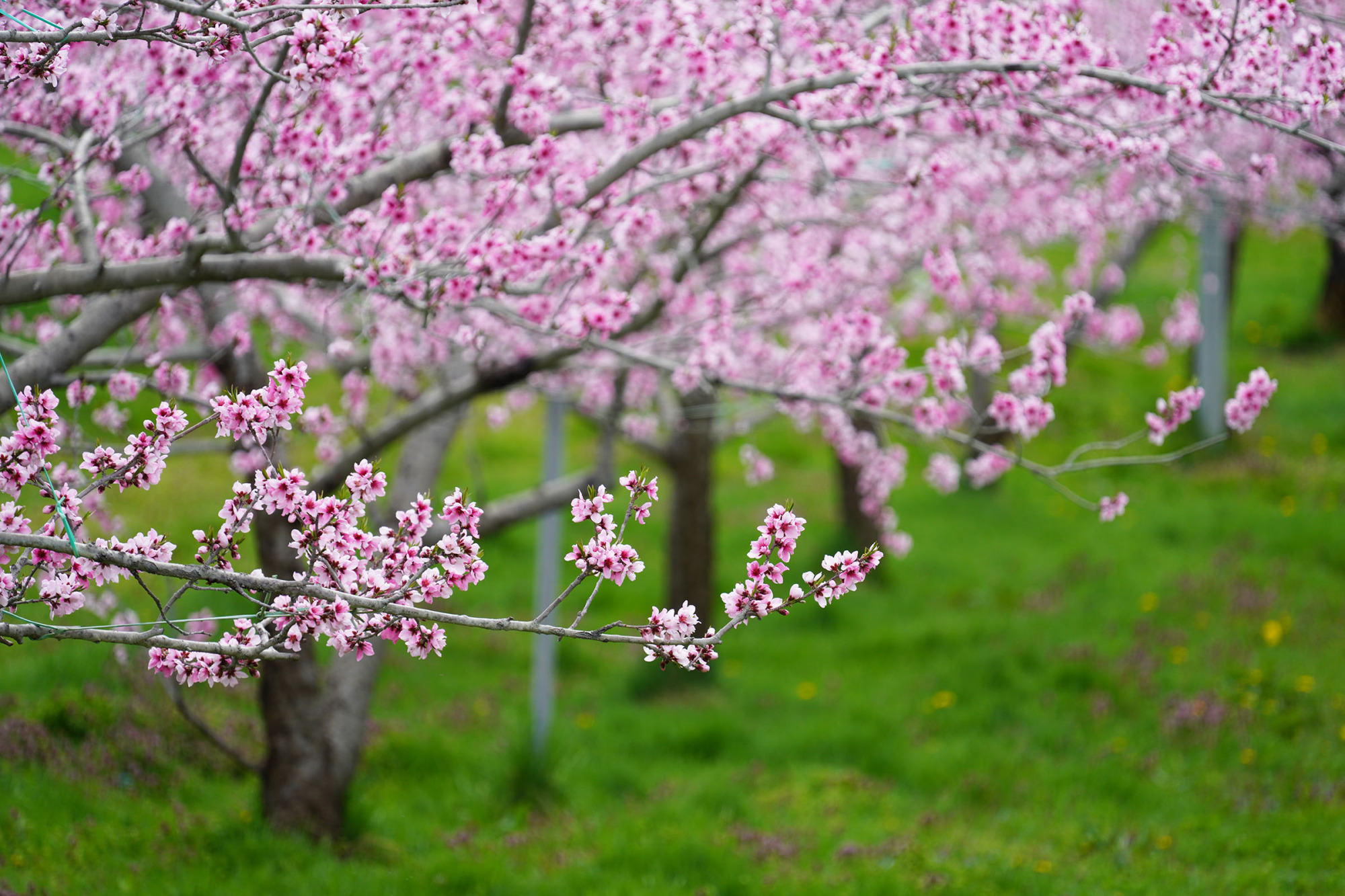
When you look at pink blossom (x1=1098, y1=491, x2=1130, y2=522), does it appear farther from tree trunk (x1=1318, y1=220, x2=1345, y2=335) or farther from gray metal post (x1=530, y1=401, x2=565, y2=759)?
tree trunk (x1=1318, y1=220, x2=1345, y2=335)

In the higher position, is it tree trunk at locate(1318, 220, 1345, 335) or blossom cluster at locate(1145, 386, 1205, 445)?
tree trunk at locate(1318, 220, 1345, 335)

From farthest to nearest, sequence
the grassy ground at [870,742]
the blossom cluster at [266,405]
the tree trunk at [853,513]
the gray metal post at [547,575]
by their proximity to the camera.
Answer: the tree trunk at [853,513] → the gray metal post at [547,575] → the grassy ground at [870,742] → the blossom cluster at [266,405]

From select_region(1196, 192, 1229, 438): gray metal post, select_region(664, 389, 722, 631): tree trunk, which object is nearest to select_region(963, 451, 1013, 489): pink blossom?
select_region(664, 389, 722, 631): tree trunk

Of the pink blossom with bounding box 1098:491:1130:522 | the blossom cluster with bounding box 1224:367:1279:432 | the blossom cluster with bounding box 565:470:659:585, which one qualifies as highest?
the blossom cluster with bounding box 1224:367:1279:432

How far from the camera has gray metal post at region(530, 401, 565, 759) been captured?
23.6ft

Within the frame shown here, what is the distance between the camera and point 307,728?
6.09 meters

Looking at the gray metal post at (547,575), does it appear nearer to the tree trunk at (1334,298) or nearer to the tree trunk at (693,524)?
the tree trunk at (693,524)

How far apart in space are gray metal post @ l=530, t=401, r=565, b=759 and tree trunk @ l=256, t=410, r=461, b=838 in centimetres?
123

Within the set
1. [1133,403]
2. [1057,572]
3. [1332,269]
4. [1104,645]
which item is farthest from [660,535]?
[1332,269]

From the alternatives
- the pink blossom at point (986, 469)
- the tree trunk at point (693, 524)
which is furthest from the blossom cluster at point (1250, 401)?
the tree trunk at point (693, 524)

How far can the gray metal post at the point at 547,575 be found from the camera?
7.20 m

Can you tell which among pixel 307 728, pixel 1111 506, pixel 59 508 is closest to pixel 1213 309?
pixel 1111 506

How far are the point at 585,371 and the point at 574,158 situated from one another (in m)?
1.82

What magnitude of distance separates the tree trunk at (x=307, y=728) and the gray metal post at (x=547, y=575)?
123cm
